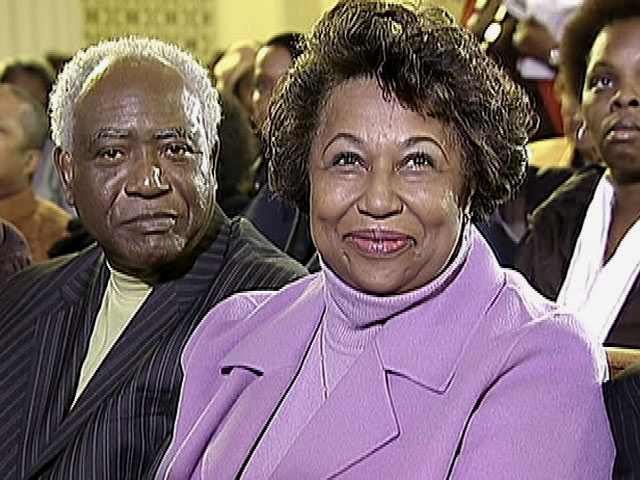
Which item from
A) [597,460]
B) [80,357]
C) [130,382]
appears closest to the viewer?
[597,460]

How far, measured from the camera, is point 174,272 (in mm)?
2416

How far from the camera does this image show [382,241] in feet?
6.14

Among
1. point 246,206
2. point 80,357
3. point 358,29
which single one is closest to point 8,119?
point 246,206

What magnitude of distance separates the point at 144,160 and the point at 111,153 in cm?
6

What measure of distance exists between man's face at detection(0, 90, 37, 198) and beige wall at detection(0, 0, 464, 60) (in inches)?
109

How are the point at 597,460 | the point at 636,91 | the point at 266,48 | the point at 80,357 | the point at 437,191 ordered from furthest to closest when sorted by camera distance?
the point at 266,48
the point at 636,91
the point at 80,357
the point at 437,191
the point at 597,460

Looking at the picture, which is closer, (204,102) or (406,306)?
(406,306)

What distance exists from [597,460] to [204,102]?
990 millimetres

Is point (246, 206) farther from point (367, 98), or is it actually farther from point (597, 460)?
point (597, 460)

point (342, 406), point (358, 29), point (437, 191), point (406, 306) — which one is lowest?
point (342, 406)

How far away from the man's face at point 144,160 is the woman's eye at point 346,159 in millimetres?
516

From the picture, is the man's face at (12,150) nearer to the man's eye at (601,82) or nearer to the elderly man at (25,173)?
the elderly man at (25,173)

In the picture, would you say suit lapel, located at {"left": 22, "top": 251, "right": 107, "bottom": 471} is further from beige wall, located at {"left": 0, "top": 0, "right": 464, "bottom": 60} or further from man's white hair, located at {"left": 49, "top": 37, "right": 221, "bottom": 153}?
beige wall, located at {"left": 0, "top": 0, "right": 464, "bottom": 60}

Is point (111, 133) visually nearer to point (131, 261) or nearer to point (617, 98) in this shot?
point (131, 261)
